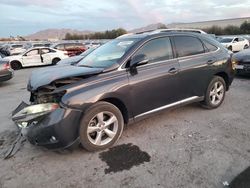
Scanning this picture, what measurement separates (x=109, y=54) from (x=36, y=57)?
13.6 metres

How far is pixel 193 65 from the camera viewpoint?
Answer: 16.0 ft

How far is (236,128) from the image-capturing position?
4449mm

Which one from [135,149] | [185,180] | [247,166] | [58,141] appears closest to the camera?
[185,180]

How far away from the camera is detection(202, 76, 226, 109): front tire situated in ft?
17.4

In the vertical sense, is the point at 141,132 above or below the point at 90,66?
below

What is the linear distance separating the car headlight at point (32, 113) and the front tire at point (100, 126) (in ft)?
1.60

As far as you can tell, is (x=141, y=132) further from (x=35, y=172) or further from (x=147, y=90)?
(x=35, y=172)

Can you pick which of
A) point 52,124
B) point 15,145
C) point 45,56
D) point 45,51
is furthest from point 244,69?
point 45,51

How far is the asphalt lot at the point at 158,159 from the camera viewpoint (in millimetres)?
3066

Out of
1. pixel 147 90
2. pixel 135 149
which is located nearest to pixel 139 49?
pixel 147 90

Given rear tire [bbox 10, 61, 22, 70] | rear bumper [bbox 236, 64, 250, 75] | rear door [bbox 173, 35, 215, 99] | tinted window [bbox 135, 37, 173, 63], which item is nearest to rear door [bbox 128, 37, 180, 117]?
tinted window [bbox 135, 37, 173, 63]

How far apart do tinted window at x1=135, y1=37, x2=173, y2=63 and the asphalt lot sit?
124 cm

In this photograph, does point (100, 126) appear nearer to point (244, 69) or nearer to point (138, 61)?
point (138, 61)

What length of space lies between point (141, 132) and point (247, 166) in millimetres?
1762
